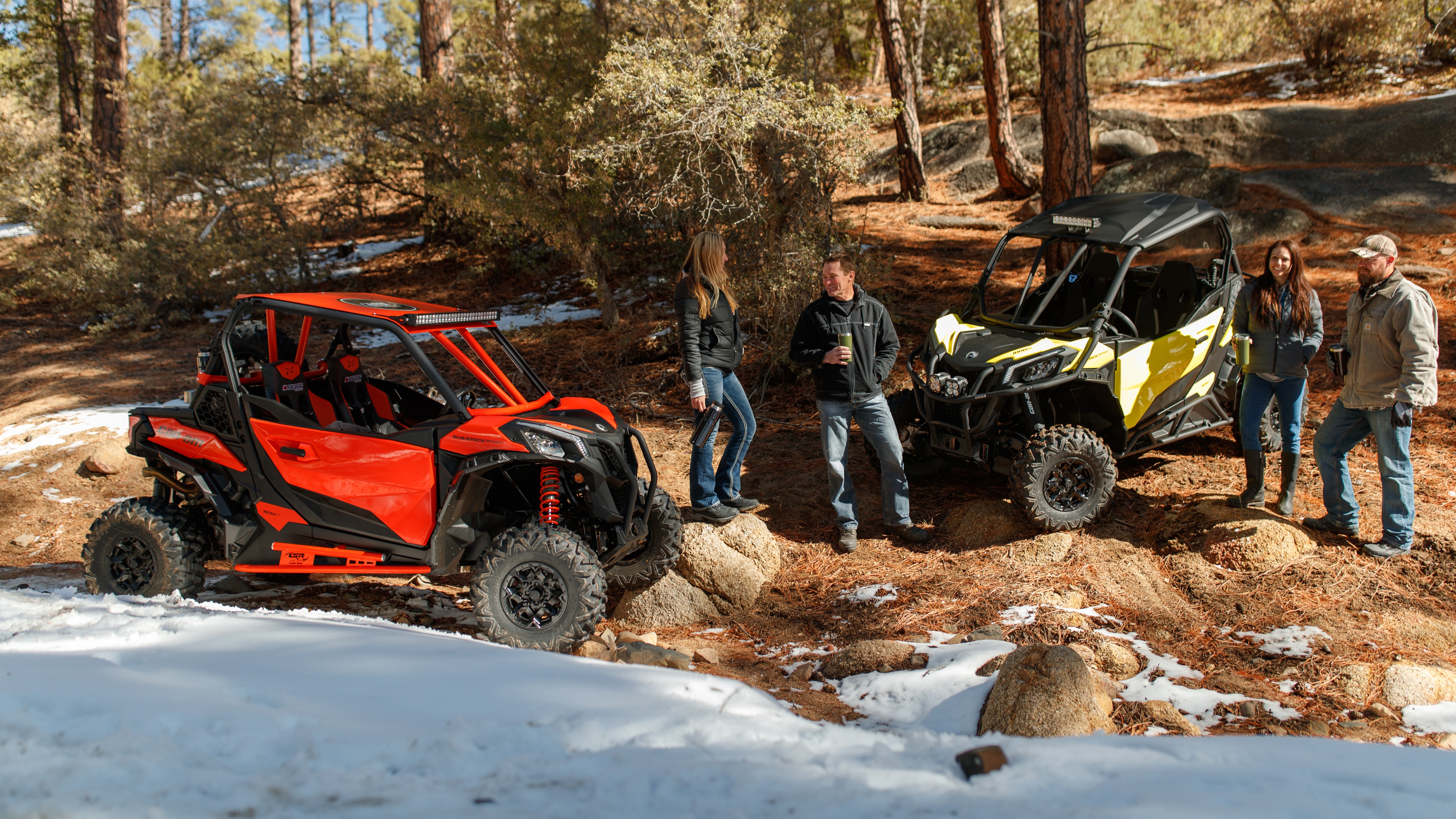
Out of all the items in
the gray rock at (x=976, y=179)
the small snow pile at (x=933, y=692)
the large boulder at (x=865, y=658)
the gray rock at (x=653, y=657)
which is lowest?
the small snow pile at (x=933, y=692)

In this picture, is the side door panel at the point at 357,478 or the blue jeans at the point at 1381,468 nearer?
the side door panel at the point at 357,478

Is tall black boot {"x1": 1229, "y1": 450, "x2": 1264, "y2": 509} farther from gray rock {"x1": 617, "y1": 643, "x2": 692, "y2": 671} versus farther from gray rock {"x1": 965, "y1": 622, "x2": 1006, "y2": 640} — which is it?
gray rock {"x1": 617, "y1": 643, "x2": 692, "y2": 671}

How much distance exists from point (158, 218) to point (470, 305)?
524 centimetres

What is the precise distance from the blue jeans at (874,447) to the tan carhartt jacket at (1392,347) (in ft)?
8.42

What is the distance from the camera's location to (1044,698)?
3.39 m

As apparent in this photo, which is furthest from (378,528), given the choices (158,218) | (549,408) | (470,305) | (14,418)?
(158,218)

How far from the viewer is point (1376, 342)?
16.2ft

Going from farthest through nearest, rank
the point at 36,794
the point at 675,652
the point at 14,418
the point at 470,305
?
the point at 470,305 < the point at 14,418 < the point at 675,652 < the point at 36,794

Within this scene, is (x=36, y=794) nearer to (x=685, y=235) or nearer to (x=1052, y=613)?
(x=1052, y=613)

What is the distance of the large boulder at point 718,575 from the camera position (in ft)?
Answer: 17.2

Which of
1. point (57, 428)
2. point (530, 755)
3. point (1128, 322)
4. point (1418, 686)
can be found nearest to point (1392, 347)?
point (1128, 322)

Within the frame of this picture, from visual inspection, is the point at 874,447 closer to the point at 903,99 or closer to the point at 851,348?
the point at 851,348

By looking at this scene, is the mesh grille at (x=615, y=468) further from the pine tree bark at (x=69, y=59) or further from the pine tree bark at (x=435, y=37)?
the pine tree bark at (x=69, y=59)

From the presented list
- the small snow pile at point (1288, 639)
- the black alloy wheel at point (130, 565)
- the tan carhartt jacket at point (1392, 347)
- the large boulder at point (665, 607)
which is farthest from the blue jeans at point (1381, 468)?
the black alloy wheel at point (130, 565)
